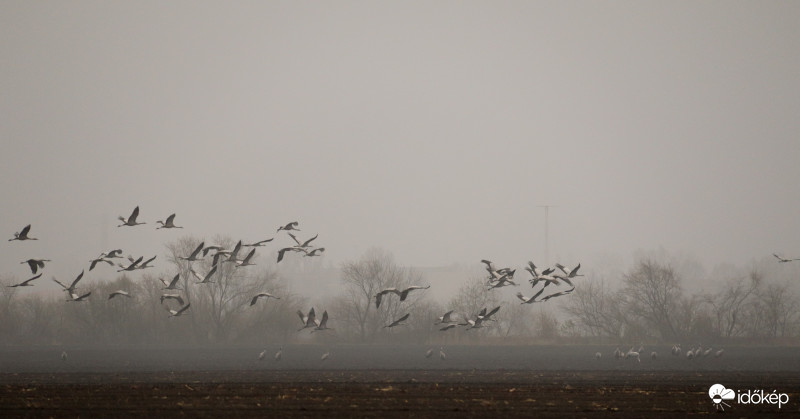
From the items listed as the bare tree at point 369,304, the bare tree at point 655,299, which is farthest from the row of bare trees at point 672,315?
the bare tree at point 369,304

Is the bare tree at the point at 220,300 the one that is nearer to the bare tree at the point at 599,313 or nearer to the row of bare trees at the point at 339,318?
the row of bare trees at the point at 339,318

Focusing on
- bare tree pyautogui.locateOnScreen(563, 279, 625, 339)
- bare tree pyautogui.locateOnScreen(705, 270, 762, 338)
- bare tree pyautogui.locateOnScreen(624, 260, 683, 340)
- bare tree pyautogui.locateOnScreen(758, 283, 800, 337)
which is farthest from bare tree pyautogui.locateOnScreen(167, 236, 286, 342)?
bare tree pyautogui.locateOnScreen(758, 283, 800, 337)

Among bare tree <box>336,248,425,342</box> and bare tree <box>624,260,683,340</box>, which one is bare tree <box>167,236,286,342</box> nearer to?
bare tree <box>336,248,425,342</box>

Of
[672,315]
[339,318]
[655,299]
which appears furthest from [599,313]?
[339,318]

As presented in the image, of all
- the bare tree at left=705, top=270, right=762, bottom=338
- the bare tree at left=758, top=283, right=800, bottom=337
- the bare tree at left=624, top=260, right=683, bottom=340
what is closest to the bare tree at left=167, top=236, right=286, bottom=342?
the bare tree at left=624, top=260, right=683, bottom=340

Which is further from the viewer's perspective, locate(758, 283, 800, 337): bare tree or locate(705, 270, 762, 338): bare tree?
locate(758, 283, 800, 337): bare tree

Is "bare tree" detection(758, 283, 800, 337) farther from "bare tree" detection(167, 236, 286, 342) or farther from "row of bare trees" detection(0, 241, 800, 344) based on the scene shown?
"bare tree" detection(167, 236, 286, 342)

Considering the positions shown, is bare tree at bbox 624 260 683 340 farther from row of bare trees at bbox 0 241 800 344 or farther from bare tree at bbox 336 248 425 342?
bare tree at bbox 336 248 425 342

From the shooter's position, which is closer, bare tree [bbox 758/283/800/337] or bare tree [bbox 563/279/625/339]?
bare tree [bbox 758/283/800/337]

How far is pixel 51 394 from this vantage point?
29562mm

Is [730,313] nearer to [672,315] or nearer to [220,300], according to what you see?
[672,315]

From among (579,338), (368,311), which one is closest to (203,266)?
(368,311)

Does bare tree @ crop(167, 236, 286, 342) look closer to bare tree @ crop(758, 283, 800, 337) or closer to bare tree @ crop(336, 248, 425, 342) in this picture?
bare tree @ crop(336, 248, 425, 342)

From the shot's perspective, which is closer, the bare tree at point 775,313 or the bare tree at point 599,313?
the bare tree at point 775,313
